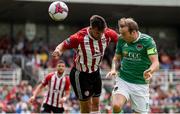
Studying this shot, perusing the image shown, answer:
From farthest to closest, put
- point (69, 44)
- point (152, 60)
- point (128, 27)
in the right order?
point (69, 44)
point (128, 27)
point (152, 60)

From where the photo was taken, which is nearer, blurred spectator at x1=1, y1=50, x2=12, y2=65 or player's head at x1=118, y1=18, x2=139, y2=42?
player's head at x1=118, y1=18, x2=139, y2=42

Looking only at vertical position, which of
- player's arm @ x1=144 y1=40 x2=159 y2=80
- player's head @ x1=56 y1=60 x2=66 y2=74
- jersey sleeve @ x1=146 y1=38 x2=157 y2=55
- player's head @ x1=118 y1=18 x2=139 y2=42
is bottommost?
player's head @ x1=56 y1=60 x2=66 y2=74

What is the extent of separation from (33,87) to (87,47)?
39.6 feet

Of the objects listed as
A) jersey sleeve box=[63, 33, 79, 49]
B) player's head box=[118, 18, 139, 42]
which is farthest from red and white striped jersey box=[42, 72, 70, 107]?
player's head box=[118, 18, 139, 42]

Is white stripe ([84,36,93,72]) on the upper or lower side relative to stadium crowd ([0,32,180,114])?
upper

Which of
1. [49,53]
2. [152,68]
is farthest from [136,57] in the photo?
[49,53]

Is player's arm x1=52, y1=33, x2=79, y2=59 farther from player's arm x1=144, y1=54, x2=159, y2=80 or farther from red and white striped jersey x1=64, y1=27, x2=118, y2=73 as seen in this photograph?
player's arm x1=144, y1=54, x2=159, y2=80

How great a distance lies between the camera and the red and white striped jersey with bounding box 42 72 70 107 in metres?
14.3

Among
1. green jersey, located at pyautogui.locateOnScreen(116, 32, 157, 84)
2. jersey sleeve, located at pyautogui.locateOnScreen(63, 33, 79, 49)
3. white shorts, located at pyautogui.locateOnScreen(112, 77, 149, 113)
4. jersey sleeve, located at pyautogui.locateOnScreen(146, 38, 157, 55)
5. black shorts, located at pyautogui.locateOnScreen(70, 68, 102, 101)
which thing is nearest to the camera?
jersey sleeve, located at pyautogui.locateOnScreen(146, 38, 157, 55)

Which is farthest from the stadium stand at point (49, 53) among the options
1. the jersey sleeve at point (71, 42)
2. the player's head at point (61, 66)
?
the jersey sleeve at point (71, 42)

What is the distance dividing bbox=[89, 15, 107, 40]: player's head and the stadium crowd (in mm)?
7501

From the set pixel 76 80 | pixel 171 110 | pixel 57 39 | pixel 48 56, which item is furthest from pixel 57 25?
pixel 76 80

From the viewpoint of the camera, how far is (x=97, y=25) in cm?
1080

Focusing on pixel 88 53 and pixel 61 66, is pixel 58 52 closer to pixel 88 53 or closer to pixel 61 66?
pixel 88 53
